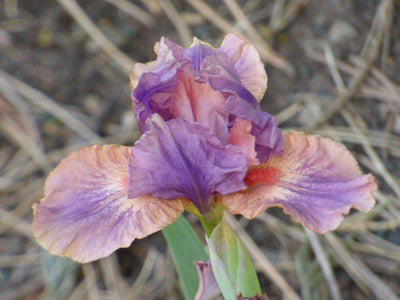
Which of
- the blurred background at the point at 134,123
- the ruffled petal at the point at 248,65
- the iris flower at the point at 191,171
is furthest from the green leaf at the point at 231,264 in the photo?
the blurred background at the point at 134,123

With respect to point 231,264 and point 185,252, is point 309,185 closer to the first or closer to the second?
point 231,264

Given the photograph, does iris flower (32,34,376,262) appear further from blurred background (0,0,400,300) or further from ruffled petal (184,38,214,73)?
blurred background (0,0,400,300)

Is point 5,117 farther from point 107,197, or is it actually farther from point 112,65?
point 107,197

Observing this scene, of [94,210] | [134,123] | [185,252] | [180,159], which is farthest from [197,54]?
[134,123]

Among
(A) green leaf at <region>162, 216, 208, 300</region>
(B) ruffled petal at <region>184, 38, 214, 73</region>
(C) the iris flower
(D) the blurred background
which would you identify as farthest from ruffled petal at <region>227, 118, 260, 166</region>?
(D) the blurred background

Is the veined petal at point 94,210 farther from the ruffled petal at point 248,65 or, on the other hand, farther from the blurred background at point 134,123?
the blurred background at point 134,123

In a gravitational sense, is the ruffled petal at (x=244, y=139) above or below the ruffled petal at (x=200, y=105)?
below

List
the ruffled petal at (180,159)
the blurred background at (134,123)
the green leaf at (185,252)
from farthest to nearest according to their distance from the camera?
the blurred background at (134,123) → the green leaf at (185,252) → the ruffled petal at (180,159)
